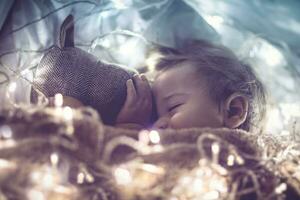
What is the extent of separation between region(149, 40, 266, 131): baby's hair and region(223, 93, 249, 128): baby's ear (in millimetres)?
14

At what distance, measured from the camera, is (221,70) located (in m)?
1.01

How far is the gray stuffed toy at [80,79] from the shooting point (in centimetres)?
90

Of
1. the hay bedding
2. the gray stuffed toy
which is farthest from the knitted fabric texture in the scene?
the hay bedding

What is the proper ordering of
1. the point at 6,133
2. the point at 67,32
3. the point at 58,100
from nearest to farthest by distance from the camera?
the point at 6,133, the point at 58,100, the point at 67,32

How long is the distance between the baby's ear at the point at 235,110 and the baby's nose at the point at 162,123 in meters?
0.12

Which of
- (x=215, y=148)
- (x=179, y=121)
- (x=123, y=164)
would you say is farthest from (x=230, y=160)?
(x=179, y=121)

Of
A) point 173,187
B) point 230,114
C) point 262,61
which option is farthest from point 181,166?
point 262,61

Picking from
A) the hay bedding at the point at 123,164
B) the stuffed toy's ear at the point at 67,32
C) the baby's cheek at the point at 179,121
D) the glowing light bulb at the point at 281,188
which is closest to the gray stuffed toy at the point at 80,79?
the stuffed toy's ear at the point at 67,32

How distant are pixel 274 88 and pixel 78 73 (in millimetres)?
509

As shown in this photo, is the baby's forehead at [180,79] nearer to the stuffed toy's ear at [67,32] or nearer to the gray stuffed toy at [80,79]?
the gray stuffed toy at [80,79]

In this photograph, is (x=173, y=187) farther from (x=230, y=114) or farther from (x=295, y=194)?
(x=230, y=114)

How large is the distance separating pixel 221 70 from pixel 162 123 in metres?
0.19

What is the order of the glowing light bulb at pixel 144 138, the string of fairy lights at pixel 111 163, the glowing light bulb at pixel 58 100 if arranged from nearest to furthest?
1. the string of fairy lights at pixel 111 163
2. the glowing light bulb at pixel 144 138
3. the glowing light bulb at pixel 58 100

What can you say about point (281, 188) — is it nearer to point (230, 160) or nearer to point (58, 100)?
point (230, 160)
